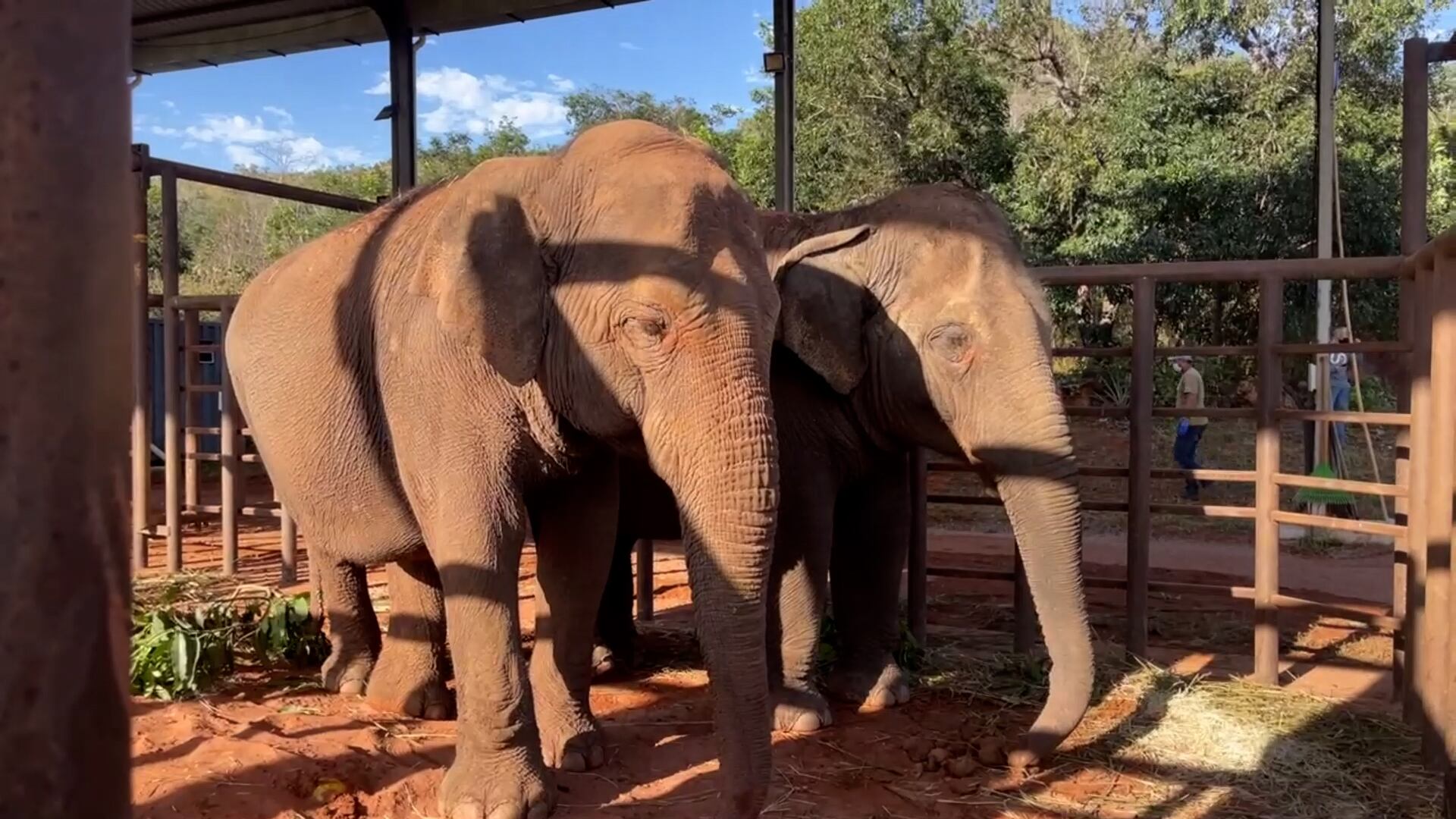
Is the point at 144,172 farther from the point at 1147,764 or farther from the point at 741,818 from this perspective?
the point at 1147,764

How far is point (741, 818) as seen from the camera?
3.07 meters

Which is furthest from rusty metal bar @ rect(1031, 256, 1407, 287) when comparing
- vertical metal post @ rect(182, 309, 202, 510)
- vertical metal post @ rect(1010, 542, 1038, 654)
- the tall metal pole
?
the tall metal pole

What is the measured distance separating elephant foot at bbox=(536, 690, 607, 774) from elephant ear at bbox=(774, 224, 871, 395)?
1.83 metres

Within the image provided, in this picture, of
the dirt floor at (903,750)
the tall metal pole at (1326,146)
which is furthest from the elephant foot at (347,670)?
the tall metal pole at (1326,146)

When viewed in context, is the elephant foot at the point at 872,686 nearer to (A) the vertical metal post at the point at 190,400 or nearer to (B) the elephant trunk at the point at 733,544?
(B) the elephant trunk at the point at 733,544

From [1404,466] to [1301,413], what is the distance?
1.63 ft

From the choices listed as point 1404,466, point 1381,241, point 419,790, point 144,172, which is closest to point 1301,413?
point 1404,466

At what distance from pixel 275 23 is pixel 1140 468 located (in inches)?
486

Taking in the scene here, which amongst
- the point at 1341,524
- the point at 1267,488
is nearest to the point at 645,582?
the point at 1267,488

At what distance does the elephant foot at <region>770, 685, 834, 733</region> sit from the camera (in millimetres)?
4801

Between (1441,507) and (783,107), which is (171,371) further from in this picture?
(1441,507)

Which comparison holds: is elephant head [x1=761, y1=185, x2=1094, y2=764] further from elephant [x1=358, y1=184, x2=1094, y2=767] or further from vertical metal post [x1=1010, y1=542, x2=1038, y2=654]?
vertical metal post [x1=1010, y1=542, x2=1038, y2=654]

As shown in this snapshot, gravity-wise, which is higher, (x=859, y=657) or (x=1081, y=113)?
(x=1081, y=113)

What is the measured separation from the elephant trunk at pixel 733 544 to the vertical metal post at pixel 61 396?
206 centimetres
